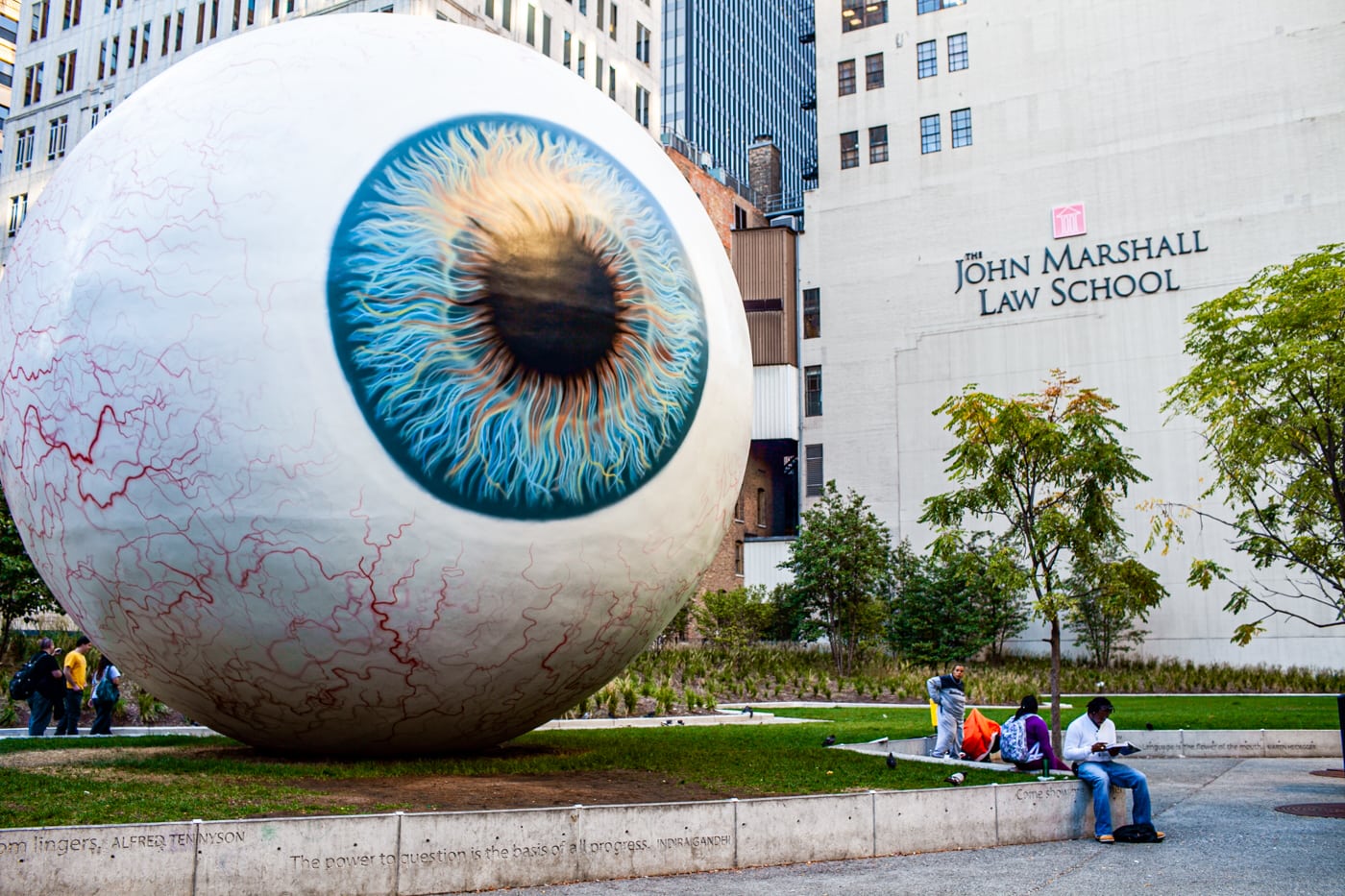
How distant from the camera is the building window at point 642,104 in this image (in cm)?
6134

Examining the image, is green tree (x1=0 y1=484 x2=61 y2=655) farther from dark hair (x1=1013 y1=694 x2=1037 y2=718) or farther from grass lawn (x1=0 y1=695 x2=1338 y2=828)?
dark hair (x1=1013 y1=694 x2=1037 y2=718)

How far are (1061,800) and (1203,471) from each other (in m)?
36.8

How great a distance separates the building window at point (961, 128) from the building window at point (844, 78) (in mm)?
5390

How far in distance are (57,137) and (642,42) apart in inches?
1195

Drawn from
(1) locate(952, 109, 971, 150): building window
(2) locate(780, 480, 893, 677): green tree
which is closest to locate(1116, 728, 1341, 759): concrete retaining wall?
(2) locate(780, 480, 893, 677): green tree

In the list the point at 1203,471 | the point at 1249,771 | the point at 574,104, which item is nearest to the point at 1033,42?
the point at 1203,471

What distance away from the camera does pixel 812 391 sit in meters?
53.3

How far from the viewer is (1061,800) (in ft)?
31.8

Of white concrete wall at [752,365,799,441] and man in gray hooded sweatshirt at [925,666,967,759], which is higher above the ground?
white concrete wall at [752,365,799,441]

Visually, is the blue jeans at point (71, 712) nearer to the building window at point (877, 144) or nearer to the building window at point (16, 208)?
the building window at point (877, 144)

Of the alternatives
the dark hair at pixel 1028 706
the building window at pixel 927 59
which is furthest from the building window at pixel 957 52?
the dark hair at pixel 1028 706

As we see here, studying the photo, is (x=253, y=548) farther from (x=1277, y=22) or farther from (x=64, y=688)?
(x=1277, y=22)

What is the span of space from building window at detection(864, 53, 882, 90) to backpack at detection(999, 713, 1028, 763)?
4485 cm

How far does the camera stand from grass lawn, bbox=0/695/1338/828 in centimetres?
790
